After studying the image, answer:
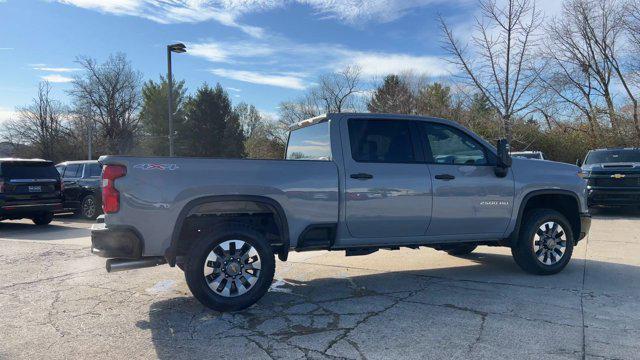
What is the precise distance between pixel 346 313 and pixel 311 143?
2126 mm

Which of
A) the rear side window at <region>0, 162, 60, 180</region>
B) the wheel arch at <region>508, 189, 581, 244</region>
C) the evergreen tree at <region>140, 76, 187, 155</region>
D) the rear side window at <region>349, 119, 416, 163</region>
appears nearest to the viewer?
the rear side window at <region>349, 119, 416, 163</region>

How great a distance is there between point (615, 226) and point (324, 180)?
29.6 feet

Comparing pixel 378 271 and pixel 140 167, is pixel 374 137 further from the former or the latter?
pixel 140 167

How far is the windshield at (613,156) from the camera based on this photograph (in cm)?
1329

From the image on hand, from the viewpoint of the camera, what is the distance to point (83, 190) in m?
13.9

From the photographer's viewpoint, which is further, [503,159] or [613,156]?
[613,156]

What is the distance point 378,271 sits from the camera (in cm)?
668

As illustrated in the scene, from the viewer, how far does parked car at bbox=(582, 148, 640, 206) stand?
1270 cm

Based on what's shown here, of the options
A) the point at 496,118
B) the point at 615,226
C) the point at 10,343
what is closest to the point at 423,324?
the point at 10,343

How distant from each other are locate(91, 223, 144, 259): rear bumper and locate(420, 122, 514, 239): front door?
3.15 metres

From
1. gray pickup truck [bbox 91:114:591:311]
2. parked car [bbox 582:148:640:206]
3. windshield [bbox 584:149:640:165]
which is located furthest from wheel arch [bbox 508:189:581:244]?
windshield [bbox 584:149:640:165]

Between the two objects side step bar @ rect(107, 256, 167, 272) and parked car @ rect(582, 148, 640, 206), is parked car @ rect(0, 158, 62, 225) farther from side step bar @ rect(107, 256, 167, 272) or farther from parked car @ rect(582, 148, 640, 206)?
parked car @ rect(582, 148, 640, 206)

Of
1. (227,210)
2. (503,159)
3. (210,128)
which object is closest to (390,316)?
(227,210)

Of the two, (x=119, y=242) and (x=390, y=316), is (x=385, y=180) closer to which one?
(x=390, y=316)
